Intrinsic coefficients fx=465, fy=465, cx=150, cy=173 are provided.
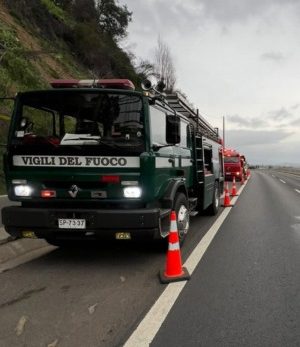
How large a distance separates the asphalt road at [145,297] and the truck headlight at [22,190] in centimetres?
105

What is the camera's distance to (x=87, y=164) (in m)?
6.26

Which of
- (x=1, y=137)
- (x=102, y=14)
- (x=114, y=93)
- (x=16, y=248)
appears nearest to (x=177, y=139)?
(x=114, y=93)

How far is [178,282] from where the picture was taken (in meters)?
5.84

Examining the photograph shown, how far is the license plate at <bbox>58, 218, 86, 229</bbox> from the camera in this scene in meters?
6.29

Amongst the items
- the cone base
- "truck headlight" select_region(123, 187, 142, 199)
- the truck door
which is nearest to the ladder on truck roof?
the truck door

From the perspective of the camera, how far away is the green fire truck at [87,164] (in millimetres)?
6250

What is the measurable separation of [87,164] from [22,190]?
1053 mm

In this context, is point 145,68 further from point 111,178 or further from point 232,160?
point 111,178

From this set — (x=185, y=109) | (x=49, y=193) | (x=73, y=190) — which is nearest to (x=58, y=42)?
(x=185, y=109)

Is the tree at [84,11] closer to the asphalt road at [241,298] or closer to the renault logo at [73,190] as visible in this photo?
the asphalt road at [241,298]

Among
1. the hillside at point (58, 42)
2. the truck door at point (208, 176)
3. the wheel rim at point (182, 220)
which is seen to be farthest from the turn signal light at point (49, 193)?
the hillside at point (58, 42)

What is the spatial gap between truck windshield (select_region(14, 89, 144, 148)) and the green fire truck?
0.01m

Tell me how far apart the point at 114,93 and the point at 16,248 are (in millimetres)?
2983

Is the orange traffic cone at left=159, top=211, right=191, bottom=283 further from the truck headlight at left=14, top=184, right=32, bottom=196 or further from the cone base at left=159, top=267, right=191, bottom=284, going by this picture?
the truck headlight at left=14, top=184, right=32, bottom=196
